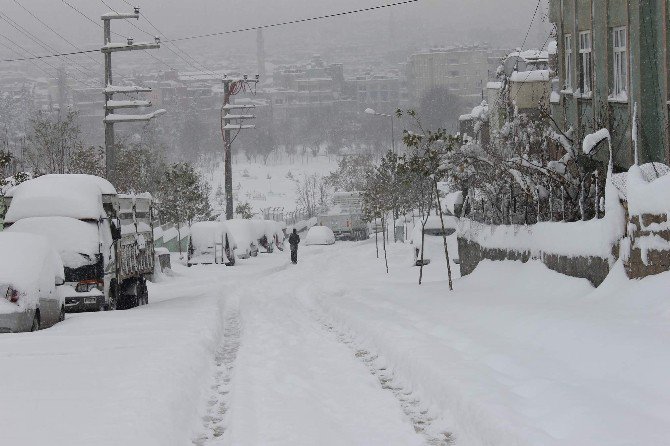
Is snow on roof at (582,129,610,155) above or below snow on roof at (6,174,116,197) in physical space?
above

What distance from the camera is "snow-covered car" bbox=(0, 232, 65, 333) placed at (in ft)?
57.3

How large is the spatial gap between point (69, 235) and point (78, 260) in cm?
57

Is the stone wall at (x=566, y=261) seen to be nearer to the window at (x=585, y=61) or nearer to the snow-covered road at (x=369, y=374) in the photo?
the snow-covered road at (x=369, y=374)

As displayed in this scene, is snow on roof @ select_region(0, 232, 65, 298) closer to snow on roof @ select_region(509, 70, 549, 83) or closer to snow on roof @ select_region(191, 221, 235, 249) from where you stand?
snow on roof @ select_region(191, 221, 235, 249)

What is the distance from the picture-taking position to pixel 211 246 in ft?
171

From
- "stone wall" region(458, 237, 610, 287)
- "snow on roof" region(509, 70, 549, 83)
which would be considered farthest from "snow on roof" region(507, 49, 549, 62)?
"stone wall" region(458, 237, 610, 287)

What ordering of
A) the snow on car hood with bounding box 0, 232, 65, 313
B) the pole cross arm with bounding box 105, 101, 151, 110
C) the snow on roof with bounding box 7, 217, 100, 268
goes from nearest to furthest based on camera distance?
the snow on car hood with bounding box 0, 232, 65, 313, the snow on roof with bounding box 7, 217, 100, 268, the pole cross arm with bounding box 105, 101, 151, 110

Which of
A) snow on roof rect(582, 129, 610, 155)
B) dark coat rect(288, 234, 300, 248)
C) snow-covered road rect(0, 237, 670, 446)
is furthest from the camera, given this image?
dark coat rect(288, 234, 300, 248)

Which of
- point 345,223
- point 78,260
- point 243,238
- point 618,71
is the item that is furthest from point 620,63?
point 345,223

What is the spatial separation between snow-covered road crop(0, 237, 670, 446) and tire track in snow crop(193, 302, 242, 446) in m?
0.03

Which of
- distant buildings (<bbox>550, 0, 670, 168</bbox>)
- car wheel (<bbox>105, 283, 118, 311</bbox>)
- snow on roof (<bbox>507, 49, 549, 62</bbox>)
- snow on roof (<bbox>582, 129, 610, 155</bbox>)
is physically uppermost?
snow on roof (<bbox>507, 49, 549, 62</bbox>)

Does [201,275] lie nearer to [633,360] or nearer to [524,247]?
[524,247]

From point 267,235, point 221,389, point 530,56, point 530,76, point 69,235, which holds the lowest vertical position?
point 221,389

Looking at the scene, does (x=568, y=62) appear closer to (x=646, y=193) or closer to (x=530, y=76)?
(x=646, y=193)
